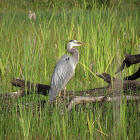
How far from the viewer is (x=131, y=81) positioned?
2.91m

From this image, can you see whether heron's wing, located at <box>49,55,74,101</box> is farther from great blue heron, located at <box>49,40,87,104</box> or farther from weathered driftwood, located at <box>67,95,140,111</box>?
weathered driftwood, located at <box>67,95,140,111</box>

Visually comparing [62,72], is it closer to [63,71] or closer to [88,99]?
[63,71]

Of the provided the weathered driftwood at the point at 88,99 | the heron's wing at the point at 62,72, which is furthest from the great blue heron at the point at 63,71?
the weathered driftwood at the point at 88,99

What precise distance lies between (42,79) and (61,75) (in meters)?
0.49

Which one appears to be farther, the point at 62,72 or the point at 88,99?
the point at 62,72

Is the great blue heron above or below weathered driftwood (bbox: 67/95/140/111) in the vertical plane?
above

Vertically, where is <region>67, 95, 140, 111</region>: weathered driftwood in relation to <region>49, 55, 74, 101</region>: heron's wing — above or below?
below

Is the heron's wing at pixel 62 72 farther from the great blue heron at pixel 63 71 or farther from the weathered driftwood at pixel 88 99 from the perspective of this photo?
the weathered driftwood at pixel 88 99

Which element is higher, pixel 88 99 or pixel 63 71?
pixel 63 71

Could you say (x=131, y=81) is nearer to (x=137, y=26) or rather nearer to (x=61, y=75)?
(x=61, y=75)

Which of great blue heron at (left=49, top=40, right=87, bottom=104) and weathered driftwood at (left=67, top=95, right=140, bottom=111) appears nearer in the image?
weathered driftwood at (left=67, top=95, right=140, bottom=111)

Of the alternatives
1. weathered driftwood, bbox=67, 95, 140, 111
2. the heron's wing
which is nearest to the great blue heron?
the heron's wing

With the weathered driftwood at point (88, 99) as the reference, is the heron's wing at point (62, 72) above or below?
above

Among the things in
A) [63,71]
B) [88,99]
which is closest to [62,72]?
[63,71]
